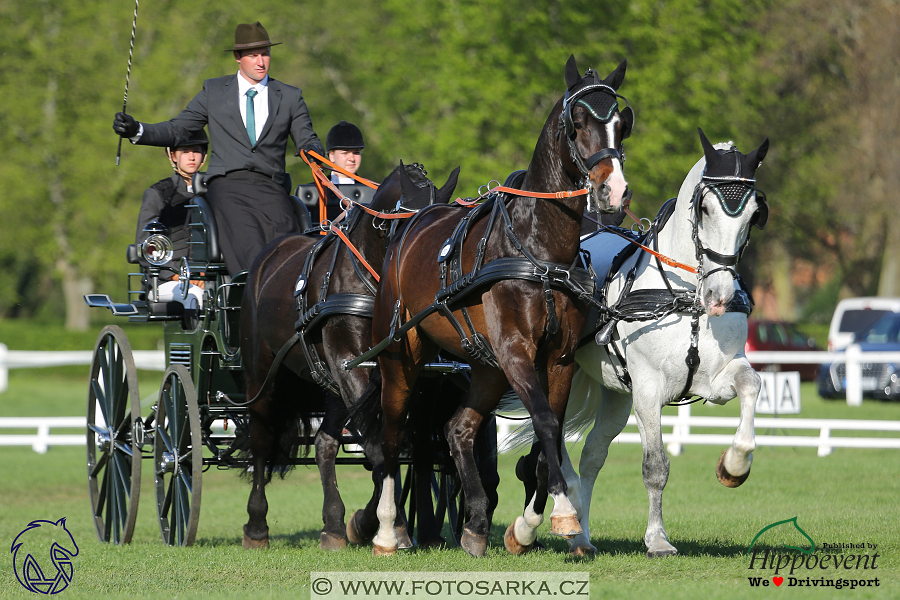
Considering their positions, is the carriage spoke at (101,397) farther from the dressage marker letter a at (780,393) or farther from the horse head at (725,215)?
the dressage marker letter a at (780,393)

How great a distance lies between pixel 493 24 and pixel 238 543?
68.8ft

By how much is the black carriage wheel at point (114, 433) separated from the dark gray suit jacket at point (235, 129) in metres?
1.49

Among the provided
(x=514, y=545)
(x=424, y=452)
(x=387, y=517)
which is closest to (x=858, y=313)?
(x=424, y=452)

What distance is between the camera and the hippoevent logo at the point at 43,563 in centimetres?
617

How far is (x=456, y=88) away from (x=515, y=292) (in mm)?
22513

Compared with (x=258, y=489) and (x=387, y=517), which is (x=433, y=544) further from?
(x=258, y=489)

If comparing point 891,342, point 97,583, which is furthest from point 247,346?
point 891,342

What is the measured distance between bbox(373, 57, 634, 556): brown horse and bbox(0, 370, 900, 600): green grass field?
0.52m

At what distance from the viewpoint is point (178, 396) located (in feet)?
26.4

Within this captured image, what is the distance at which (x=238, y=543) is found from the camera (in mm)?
8648

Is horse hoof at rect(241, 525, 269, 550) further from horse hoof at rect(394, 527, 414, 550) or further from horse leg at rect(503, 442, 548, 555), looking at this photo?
horse leg at rect(503, 442, 548, 555)

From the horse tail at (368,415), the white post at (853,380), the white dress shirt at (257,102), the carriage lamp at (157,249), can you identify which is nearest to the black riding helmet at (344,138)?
the white dress shirt at (257,102)

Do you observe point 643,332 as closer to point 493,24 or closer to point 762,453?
point 762,453

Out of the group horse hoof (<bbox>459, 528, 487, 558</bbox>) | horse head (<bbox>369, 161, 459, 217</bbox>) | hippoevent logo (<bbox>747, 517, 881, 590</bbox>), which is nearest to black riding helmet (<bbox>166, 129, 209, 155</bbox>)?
horse head (<bbox>369, 161, 459, 217</bbox>)
